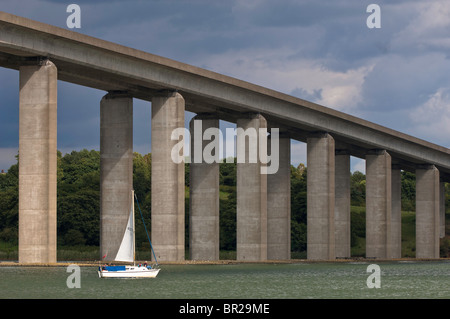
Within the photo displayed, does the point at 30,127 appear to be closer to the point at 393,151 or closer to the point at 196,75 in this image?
the point at 196,75

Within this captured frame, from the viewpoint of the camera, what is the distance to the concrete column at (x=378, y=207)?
122 meters

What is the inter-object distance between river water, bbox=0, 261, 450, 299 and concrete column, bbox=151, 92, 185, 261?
11.4m

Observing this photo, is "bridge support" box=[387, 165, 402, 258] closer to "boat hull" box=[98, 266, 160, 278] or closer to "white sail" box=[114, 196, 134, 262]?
"boat hull" box=[98, 266, 160, 278]

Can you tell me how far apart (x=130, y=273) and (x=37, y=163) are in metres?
12.9

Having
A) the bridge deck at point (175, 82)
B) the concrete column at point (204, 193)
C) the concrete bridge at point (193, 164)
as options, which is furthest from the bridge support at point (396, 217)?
the concrete column at point (204, 193)

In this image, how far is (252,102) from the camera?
323 ft

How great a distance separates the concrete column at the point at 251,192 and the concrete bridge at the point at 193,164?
4.7 inches

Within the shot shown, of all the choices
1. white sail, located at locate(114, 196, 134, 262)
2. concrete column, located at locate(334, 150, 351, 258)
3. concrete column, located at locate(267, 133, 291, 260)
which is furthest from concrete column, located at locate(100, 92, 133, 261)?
concrete column, located at locate(334, 150, 351, 258)

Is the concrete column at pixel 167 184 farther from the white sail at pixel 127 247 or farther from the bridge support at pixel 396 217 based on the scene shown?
the bridge support at pixel 396 217

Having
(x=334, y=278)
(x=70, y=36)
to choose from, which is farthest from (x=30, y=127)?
(x=334, y=278)

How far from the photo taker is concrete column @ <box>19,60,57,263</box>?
241ft

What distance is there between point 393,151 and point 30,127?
62245mm

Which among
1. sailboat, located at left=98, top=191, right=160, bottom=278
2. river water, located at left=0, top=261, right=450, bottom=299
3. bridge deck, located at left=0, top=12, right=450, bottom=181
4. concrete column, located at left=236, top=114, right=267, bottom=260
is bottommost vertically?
river water, located at left=0, top=261, right=450, bottom=299

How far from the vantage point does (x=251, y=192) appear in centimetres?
9956
